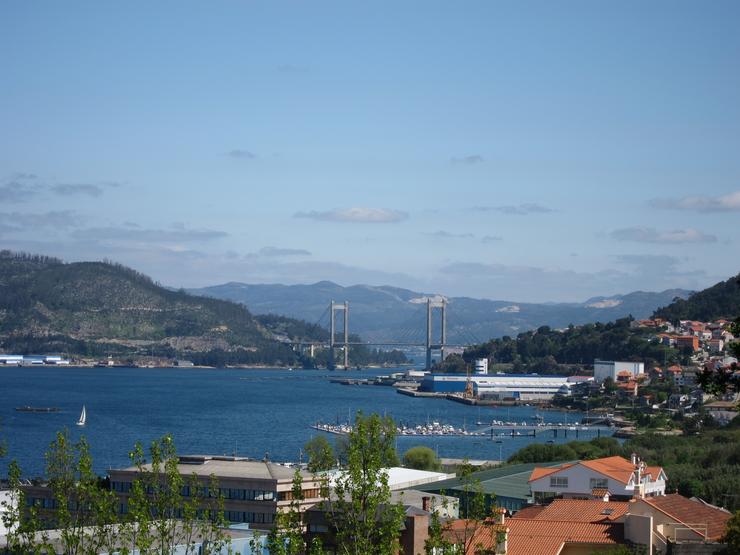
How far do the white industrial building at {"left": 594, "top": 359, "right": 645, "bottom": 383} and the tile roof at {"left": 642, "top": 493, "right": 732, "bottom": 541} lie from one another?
49369 millimetres

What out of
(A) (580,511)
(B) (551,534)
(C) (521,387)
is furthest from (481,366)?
(B) (551,534)

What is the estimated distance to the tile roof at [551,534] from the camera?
36.3ft

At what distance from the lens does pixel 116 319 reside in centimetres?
11056

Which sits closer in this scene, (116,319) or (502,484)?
(502,484)

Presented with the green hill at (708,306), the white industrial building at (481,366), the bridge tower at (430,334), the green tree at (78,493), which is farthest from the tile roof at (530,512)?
the bridge tower at (430,334)

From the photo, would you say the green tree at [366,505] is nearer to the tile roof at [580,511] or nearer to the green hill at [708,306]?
the tile roof at [580,511]

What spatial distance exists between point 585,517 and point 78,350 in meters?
93.0

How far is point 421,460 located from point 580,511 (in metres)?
13.5

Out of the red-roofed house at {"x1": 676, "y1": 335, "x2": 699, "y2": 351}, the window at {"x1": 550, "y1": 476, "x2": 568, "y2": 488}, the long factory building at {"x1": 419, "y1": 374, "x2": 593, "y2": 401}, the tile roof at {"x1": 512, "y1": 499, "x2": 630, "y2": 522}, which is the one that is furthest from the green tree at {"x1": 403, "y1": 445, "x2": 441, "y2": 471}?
the red-roofed house at {"x1": 676, "y1": 335, "x2": 699, "y2": 351}

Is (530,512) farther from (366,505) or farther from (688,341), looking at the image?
(688,341)

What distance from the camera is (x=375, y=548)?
281 inches

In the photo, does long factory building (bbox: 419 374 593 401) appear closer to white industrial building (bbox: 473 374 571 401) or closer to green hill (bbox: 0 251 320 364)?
white industrial building (bbox: 473 374 571 401)

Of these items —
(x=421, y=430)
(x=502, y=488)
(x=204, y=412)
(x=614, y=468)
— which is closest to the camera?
(x=614, y=468)

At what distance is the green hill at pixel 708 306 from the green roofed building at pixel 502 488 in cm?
5171
